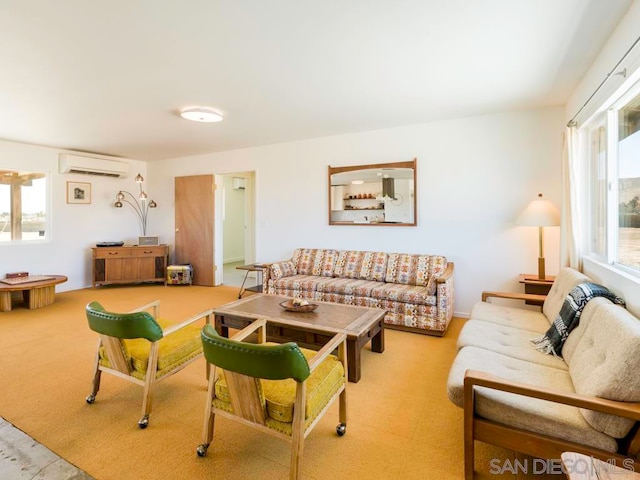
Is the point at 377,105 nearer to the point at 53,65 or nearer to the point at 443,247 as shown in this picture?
the point at 443,247

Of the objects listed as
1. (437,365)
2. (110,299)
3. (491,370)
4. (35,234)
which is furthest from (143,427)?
(35,234)

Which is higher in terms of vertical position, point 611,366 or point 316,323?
point 611,366

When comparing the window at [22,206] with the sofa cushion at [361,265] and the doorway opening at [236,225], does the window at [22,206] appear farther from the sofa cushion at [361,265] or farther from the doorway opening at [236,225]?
the sofa cushion at [361,265]

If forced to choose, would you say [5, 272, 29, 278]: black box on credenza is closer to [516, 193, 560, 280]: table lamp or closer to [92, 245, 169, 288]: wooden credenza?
[92, 245, 169, 288]: wooden credenza

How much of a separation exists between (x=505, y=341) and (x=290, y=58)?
2.49 meters

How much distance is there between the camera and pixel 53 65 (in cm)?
259

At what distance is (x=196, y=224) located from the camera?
20.6ft

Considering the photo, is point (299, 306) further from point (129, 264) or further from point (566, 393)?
point (129, 264)

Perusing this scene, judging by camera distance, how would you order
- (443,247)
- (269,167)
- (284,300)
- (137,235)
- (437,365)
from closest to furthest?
(437,365) → (284,300) → (443,247) → (269,167) → (137,235)

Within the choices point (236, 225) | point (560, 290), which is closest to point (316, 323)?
point (560, 290)

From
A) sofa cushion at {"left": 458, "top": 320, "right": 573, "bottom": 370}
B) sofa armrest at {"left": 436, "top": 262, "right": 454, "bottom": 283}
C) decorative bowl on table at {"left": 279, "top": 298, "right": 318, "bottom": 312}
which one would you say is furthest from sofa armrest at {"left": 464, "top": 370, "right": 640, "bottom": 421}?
sofa armrest at {"left": 436, "top": 262, "right": 454, "bottom": 283}

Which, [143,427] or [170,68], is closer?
[143,427]

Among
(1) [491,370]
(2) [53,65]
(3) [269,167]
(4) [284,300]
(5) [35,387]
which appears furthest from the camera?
(3) [269,167]

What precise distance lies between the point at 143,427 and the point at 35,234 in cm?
509
